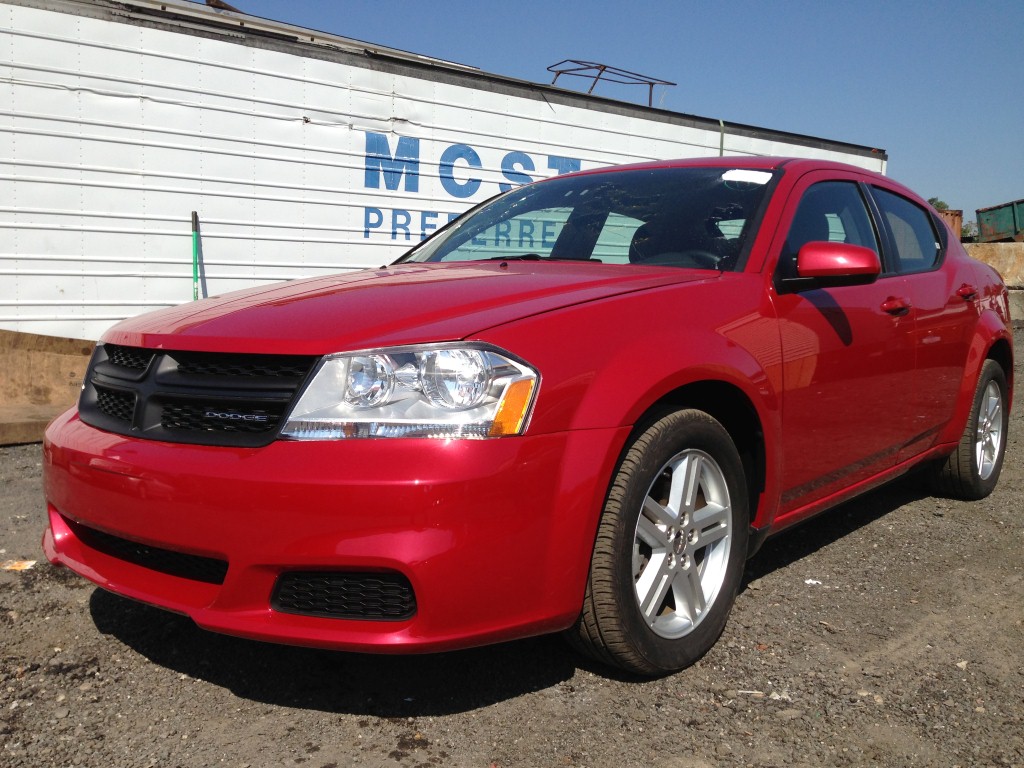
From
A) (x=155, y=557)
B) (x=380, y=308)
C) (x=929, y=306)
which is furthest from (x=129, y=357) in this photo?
(x=929, y=306)

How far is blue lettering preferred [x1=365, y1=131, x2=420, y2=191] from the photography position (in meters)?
9.31

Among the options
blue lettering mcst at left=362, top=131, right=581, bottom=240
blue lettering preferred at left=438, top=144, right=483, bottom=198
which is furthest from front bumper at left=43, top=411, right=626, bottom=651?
blue lettering preferred at left=438, top=144, right=483, bottom=198

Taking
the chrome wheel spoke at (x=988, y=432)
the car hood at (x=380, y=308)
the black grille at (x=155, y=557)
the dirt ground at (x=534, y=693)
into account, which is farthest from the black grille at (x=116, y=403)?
the chrome wheel spoke at (x=988, y=432)

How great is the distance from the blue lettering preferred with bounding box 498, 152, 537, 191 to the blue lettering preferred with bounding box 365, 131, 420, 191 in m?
1.10

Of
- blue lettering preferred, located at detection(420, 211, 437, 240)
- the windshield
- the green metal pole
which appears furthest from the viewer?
blue lettering preferred, located at detection(420, 211, 437, 240)

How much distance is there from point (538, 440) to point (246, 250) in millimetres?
7038

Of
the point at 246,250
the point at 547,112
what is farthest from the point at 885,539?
the point at 547,112

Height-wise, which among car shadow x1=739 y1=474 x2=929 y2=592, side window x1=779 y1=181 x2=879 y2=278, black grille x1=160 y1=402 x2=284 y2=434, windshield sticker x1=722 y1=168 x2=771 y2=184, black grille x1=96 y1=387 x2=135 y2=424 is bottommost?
car shadow x1=739 y1=474 x2=929 y2=592

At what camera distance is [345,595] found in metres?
2.18

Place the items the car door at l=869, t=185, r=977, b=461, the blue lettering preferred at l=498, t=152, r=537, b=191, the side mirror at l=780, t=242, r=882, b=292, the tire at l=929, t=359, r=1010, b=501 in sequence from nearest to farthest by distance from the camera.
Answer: the side mirror at l=780, t=242, r=882, b=292 → the car door at l=869, t=185, r=977, b=461 → the tire at l=929, t=359, r=1010, b=501 → the blue lettering preferred at l=498, t=152, r=537, b=191

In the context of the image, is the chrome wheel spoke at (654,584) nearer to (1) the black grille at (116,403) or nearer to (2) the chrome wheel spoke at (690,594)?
(2) the chrome wheel spoke at (690,594)

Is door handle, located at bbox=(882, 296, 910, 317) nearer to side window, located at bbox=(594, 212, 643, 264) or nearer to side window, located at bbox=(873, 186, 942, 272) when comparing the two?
side window, located at bbox=(873, 186, 942, 272)

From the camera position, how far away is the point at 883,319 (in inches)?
138

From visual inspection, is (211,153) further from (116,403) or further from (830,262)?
(830,262)
